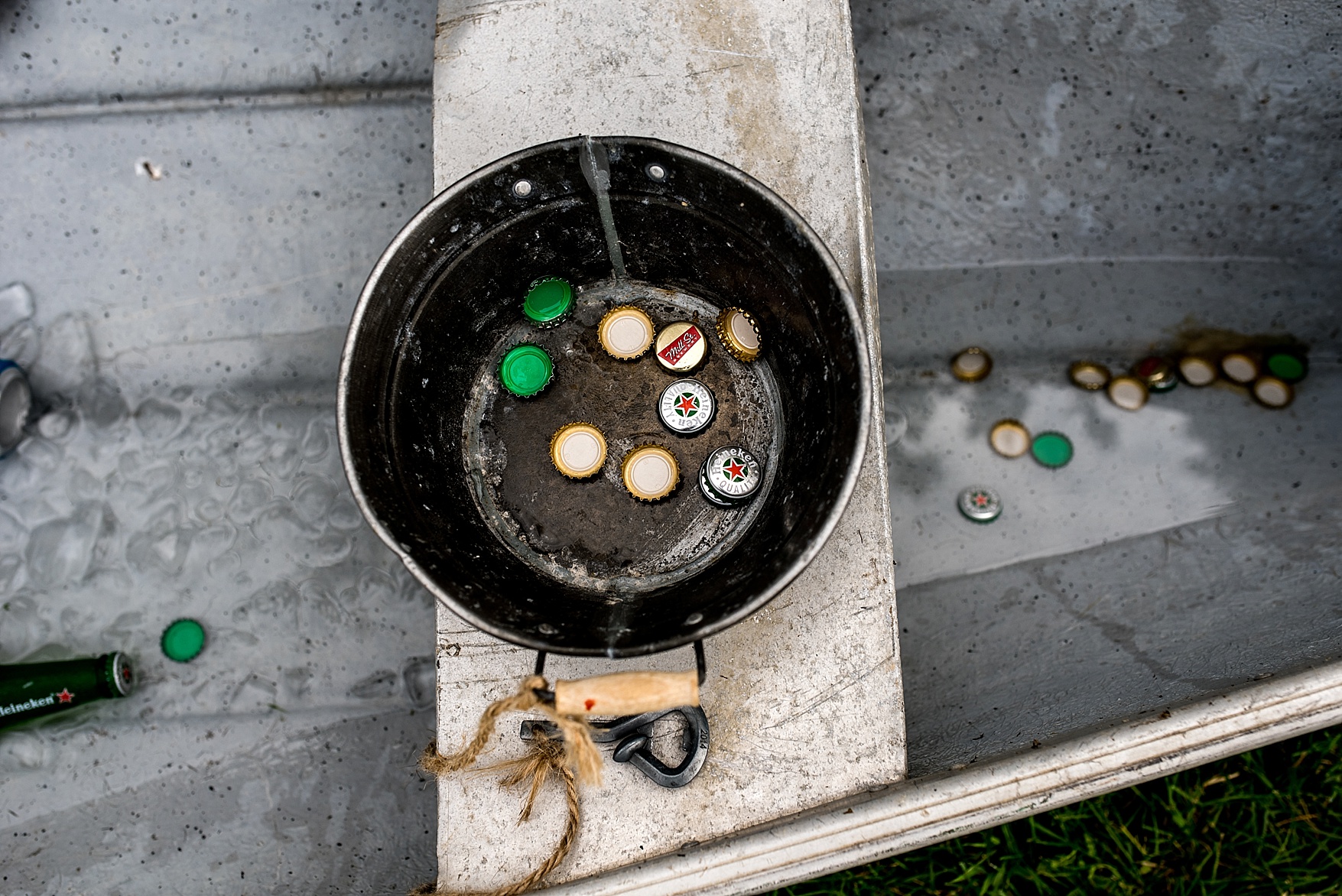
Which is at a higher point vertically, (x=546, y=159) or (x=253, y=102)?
(x=253, y=102)

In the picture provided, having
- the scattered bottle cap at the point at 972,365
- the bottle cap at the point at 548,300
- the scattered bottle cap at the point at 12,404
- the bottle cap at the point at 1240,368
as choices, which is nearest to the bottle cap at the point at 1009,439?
the scattered bottle cap at the point at 972,365

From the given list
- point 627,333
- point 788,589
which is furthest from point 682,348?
point 788,589

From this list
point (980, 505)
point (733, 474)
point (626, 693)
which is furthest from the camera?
point (980, 505)

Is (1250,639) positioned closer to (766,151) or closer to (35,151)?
(766,151)

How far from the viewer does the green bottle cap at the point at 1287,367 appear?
1925 mm

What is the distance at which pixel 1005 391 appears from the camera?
6.51 ft

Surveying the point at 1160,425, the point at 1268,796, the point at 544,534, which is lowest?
the point at 1268,796

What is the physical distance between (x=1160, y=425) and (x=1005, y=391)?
368mm

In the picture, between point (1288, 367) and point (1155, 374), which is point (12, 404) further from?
point (1288, 367)

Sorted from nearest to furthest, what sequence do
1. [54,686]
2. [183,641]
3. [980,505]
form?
[54,686]
[183,641]
[980,505]

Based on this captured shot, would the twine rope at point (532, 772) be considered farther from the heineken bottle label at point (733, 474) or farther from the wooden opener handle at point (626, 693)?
the heineken bottle label at point (733, 474)

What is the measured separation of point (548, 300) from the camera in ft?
4.17

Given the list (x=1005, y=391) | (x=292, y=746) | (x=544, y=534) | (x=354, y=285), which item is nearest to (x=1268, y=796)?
(x=1005, y=391)

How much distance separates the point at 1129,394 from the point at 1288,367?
373 millimetres
